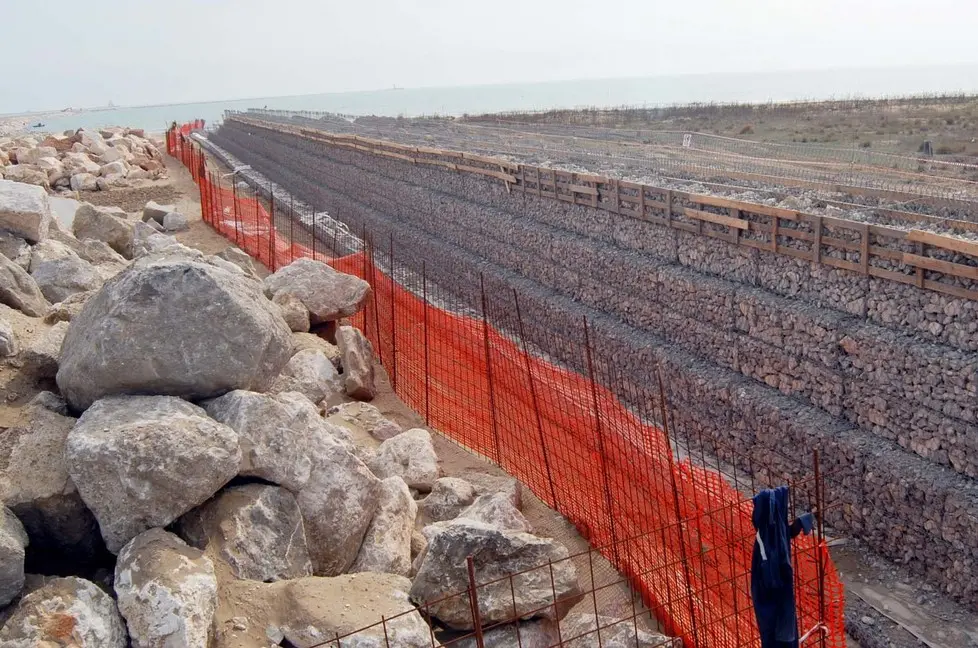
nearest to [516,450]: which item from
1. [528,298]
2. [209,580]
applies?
[209,580]

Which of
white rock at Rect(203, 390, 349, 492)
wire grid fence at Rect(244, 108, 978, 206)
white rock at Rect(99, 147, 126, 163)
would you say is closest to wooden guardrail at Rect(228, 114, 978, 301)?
wire grid fence at Rect(244, 108, 978, 206)

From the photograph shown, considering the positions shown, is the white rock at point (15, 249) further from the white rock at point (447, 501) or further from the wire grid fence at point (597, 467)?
the white rock at point (447, 501)

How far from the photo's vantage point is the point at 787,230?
9.88 metres

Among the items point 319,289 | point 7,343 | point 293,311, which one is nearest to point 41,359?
point 7,343

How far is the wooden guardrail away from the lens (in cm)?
793

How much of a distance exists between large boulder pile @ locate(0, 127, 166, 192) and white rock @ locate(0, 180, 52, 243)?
627 inches

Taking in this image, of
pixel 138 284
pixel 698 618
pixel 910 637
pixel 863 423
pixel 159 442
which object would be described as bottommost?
pixel 910 637

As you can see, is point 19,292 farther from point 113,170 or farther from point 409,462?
point 113,170

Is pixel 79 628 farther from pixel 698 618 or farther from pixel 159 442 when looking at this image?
pixel 698 618

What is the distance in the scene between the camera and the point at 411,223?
2216 cm

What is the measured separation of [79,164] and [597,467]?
29.9 m

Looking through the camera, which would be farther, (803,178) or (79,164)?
(79,164)

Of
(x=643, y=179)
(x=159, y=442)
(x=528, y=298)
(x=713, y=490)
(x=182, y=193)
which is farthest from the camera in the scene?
(x=182, y=193)

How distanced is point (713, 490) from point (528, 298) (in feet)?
25.0
